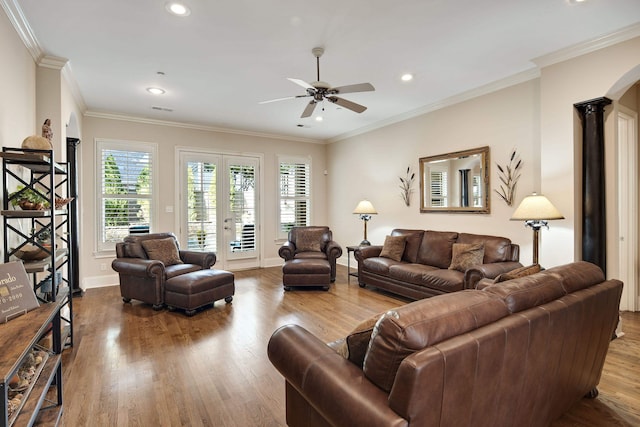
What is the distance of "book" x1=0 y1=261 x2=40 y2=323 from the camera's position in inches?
68.2

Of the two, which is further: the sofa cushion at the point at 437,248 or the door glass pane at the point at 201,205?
the door glass pane at the point at 201,205

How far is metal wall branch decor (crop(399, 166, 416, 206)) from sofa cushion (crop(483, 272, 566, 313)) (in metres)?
3.85

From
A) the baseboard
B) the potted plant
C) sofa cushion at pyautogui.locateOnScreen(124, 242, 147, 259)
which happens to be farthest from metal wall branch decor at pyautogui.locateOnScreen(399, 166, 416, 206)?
the baseboard

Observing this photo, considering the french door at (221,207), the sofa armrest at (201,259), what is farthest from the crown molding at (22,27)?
the french door at (221,207)

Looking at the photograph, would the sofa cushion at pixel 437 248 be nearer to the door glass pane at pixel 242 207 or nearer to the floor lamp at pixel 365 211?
the floor lamp at pixel 365 211

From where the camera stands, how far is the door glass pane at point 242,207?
6.62 m

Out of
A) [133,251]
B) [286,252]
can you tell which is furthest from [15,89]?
[286,252]

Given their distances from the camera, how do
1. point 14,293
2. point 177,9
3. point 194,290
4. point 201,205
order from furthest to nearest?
point 201,205
point 194,290
point 177,9
point 14,293

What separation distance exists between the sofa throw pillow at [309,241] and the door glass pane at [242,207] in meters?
1.43

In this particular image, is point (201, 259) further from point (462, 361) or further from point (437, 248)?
point (462, 361)

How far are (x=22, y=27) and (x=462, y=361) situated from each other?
4050 mm

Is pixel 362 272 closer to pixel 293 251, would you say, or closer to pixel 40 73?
pixel 293 251

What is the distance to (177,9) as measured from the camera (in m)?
2.60

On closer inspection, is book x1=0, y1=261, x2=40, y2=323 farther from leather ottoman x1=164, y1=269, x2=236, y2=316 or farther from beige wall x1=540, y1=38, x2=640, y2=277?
beige wall x1=540, y1=38, x2=640, y2=277
